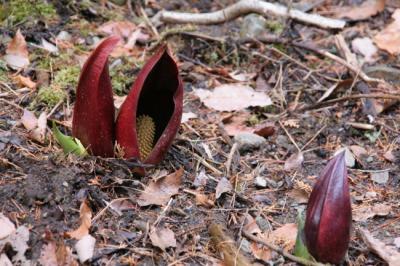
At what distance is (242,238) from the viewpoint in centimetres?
196

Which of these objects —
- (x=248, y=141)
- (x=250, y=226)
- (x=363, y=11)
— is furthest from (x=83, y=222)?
(x=363, y=11)

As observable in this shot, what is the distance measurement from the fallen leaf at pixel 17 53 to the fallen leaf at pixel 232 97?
788 mm

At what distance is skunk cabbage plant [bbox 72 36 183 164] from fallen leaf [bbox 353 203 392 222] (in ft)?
2.29

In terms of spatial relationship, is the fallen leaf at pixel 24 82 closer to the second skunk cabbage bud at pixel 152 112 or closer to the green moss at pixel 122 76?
the green moss at pixel 122 76

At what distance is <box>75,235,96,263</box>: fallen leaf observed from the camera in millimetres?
1754

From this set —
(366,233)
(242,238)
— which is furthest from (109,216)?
(366,233)

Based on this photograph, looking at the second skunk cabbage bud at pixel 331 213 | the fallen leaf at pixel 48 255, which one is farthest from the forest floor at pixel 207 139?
the second skunk cabbage bud at pixel 331 213

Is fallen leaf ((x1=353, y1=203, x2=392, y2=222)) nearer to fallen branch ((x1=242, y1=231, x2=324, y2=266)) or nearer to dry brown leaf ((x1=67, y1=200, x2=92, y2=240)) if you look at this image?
fallen branch ((x1=242, y1=231, x2=324, y2=266))

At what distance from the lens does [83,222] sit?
187 cm

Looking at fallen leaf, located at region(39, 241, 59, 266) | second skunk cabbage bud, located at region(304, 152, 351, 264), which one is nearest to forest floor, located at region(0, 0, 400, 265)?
fallen leaf, located at region(39, 241, 59, 266)

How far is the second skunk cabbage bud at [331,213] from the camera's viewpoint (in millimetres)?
1765

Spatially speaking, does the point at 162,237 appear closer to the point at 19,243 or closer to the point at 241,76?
the point at 19,243

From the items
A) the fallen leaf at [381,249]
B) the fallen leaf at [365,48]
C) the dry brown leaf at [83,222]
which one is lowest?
the fallen leaf at [365,48]

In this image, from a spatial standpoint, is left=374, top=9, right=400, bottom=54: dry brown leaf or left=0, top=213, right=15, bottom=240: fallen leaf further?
left=374, top=9, right=400, bottom=54: dry brown leaf
